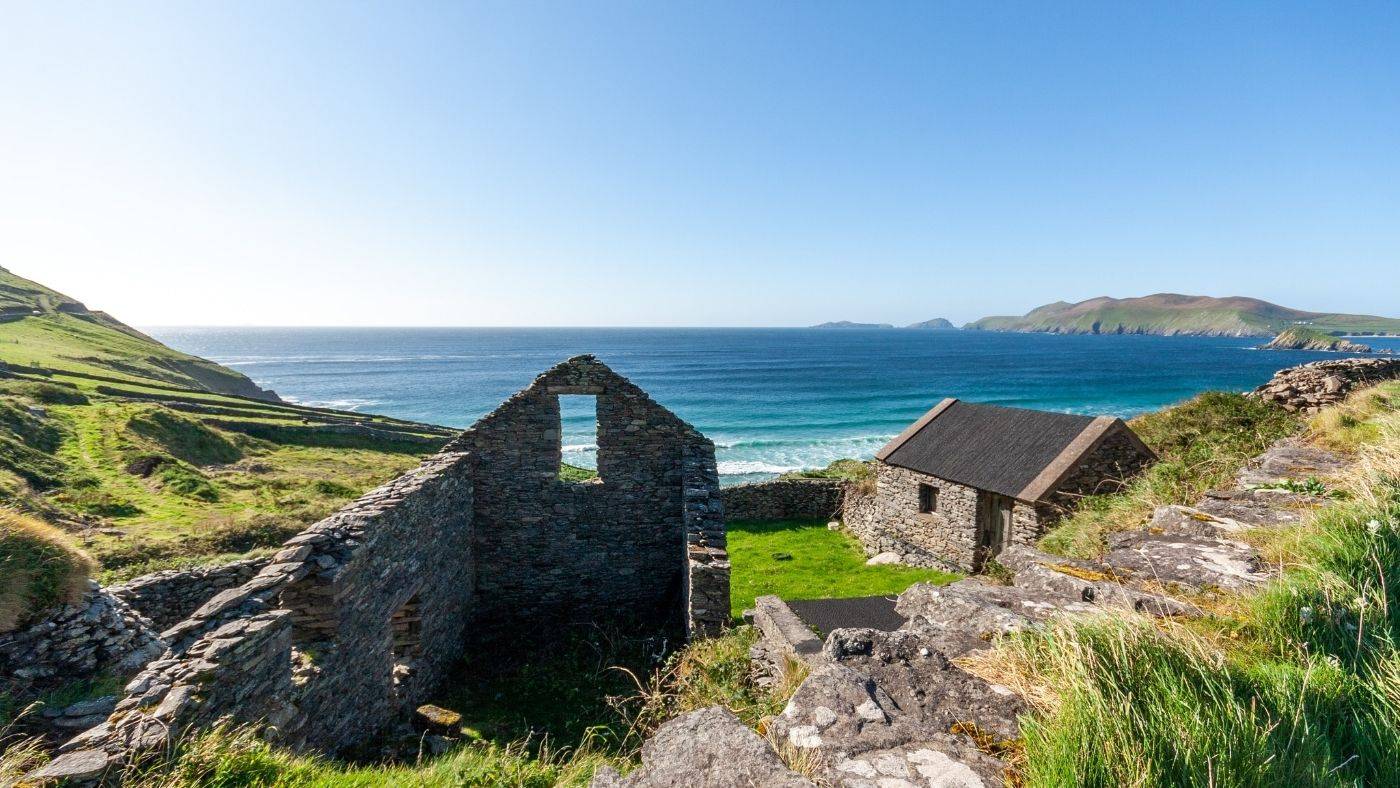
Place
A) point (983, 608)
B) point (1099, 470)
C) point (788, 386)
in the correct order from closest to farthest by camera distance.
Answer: point (983, 608) → point (1099, 470) → point (788, 386)

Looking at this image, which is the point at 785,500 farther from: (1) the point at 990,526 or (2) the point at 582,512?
(2) the point at 582,512

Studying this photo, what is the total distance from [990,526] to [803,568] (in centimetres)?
521

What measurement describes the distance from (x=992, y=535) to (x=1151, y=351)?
18398 cm

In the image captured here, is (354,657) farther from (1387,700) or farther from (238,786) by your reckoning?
(1387,700)

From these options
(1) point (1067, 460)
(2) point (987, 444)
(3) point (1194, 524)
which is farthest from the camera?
(2) point (987, 444)

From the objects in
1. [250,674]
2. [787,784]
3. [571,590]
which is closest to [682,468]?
[571,590]

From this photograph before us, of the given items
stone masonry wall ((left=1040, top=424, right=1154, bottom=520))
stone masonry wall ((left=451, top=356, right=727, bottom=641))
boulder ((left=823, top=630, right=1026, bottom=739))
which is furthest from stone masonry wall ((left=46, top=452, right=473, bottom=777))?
stone masonry wall ((left=1040, top=424, right=1154, bottom=520))

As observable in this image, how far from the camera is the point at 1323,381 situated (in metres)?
11.7

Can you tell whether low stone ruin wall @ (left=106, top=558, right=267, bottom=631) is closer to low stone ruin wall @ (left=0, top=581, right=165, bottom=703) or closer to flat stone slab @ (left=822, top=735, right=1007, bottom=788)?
low stone ruin wall @ (left=0, top=581, right=165, bottom=703)

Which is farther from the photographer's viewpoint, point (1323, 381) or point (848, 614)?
point (1323, 381)

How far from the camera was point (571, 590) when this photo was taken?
1266 centimetres

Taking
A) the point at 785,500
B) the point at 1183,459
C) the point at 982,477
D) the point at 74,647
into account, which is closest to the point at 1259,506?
the point at 1183,459

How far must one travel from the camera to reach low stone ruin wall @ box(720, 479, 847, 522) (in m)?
23.3

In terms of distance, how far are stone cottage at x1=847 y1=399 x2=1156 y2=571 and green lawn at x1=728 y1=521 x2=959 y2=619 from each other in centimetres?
92
